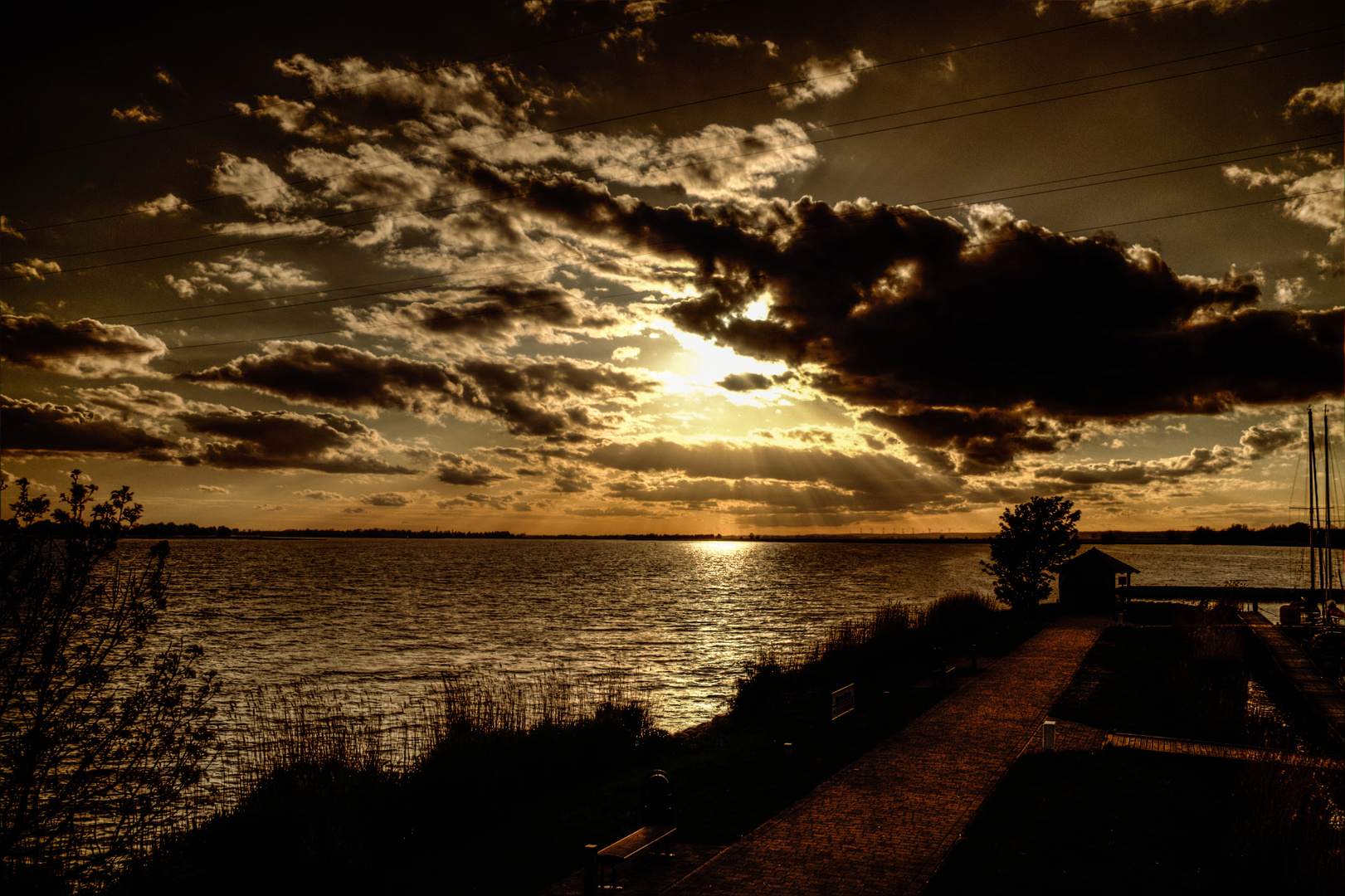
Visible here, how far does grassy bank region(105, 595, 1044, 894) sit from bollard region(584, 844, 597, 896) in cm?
263

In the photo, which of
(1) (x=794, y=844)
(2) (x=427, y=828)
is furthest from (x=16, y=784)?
(1) (x=794, y=844)

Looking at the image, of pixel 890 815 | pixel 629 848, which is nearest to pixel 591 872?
pixel 629 848

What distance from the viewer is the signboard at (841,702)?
2097 cm

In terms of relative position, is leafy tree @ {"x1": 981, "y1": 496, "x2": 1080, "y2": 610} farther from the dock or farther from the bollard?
the bollard

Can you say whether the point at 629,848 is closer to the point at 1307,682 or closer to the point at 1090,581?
the point at 1307,682

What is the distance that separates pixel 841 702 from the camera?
21.5m

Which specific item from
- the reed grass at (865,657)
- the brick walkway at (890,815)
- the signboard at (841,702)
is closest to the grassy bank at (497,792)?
the reed grass at (865,657)

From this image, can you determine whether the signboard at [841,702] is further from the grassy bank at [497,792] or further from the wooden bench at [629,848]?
the wooden bench at [629,848]

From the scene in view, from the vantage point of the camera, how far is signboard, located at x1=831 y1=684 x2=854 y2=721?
20969 millimetres

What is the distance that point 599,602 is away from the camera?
253 feet

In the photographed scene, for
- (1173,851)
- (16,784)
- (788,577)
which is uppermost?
(16,784)

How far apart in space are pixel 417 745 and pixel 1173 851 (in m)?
19.9

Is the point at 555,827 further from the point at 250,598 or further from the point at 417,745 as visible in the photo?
the point at 250,598

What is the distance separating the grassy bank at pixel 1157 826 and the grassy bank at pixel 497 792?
4.12 m
